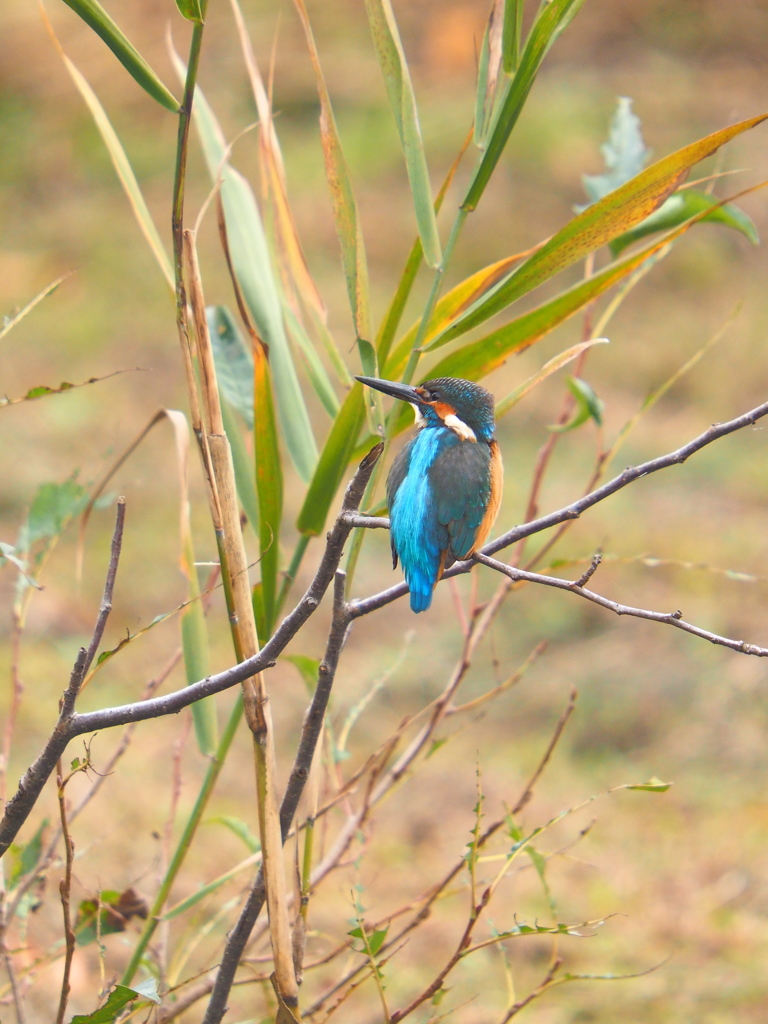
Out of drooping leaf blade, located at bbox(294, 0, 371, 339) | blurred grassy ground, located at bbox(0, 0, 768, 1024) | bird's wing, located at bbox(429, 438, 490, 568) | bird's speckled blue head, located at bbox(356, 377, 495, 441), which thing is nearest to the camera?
drooping leaf blade, located at bbox(294, 0, 371, 339)

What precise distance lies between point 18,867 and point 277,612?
43 cm

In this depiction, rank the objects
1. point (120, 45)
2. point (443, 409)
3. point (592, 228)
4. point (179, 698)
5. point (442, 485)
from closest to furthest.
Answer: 1. point (179, 698)
2. point (120, 45)
3. point (592, 228)
4. point (442, 485)
5. point (443, 409)

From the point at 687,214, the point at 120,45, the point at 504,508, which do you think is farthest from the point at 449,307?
the point at 504,508

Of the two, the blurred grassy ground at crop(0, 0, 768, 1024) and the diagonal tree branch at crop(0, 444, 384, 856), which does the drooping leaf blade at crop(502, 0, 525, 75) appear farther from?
the diagonal tree branch at crop(0, 444, 384, 856)

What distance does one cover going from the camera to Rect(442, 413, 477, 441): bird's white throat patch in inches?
56.6

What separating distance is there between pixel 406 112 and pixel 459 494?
1.63ft

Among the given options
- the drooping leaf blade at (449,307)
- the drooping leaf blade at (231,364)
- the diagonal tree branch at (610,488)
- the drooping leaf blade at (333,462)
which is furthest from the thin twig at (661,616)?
the drooping leaf blade at (231,364)

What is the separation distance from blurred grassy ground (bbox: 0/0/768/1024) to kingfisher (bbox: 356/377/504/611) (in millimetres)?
225

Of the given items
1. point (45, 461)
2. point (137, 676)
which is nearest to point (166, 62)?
point (45, 461)

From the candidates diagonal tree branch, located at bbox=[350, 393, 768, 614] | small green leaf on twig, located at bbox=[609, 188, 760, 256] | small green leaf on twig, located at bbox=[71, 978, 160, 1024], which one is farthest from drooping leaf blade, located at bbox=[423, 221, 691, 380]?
small green leaf on twig, located at bbox=[71, 978, 160, 1024]

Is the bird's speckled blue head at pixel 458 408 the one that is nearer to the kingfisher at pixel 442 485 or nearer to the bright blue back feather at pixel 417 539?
the kingfisher at pixel 442 485

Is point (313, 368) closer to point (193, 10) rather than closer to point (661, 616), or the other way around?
point (193, 10)

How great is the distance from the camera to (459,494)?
1326 millimetres

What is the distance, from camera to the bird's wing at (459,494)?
1.28 m
